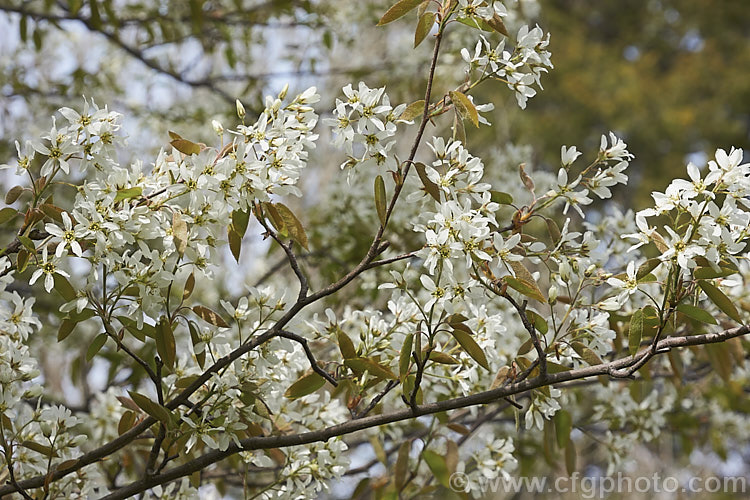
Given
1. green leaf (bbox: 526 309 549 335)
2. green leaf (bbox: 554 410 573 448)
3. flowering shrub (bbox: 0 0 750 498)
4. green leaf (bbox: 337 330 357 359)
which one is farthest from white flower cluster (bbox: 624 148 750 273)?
green leaf (bbox: 554 410 573 448)

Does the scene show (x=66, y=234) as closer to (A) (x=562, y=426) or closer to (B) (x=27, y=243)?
(B) (x=27, y=243)

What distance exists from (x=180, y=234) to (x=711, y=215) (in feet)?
2.59

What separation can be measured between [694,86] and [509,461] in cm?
1116

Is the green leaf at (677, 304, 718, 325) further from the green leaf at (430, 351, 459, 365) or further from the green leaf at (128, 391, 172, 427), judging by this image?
the green leaf at (128, 391, 172, 427)

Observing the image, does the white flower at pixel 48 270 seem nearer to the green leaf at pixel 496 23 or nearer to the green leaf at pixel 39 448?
the green leaf at pixel 39 448

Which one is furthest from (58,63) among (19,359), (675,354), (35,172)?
(675,354)

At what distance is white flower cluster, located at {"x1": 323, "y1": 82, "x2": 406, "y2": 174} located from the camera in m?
1.18

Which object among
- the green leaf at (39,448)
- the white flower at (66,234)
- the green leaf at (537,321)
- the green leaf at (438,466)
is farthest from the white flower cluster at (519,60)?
the green leaf at (39,448)

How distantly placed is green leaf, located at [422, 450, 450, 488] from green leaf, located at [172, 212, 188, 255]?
0.76 metres

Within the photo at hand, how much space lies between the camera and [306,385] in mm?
1329

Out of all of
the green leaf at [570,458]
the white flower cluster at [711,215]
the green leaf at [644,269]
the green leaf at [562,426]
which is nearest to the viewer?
the white flower cluster at [711,215]

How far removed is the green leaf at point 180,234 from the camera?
115 centimetres

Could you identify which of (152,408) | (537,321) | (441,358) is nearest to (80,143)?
(152,408)

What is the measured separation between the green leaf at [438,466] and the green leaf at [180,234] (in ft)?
2.48
